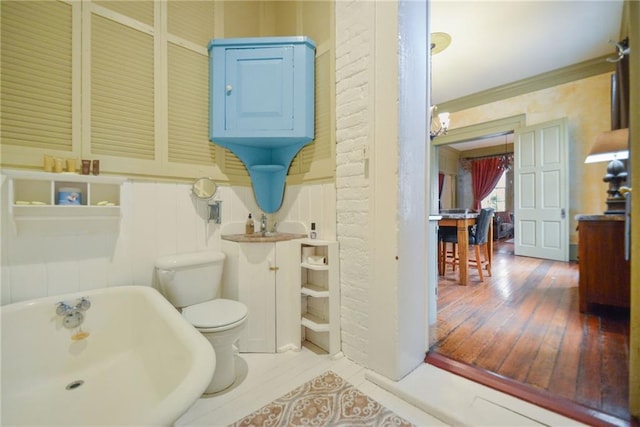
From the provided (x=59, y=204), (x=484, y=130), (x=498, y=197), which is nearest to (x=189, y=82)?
(x=59, y=204)

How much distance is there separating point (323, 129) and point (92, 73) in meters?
1.50

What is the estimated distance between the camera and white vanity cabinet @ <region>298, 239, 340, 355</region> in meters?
1.83

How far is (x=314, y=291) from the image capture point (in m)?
1.88

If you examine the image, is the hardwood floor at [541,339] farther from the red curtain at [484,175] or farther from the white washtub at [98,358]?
the red curtain at [484,175]

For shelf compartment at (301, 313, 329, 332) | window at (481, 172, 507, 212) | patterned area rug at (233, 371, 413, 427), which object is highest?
window at (481, 172, 507, 212)

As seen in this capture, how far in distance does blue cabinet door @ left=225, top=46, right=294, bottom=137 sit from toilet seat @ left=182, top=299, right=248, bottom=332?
4.02ft

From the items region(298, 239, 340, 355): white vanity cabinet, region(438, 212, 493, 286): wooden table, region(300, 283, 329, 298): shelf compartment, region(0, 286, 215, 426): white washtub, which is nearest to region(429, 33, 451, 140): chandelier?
region(438, 212, 493, 286): wooden table

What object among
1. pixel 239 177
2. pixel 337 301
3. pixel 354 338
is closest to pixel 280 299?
pixel 337 301

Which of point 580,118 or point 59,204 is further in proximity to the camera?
point 580,118

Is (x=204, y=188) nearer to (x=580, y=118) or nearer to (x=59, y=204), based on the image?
(x=59, y=204)

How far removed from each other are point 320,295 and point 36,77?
2.10m

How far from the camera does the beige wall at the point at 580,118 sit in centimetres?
393

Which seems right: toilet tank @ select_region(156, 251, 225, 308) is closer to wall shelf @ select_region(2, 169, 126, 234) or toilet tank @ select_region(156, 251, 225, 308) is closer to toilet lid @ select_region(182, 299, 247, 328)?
toilet lid @ select_region(182, 299, 247, 328)

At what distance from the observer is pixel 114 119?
5.76ft
